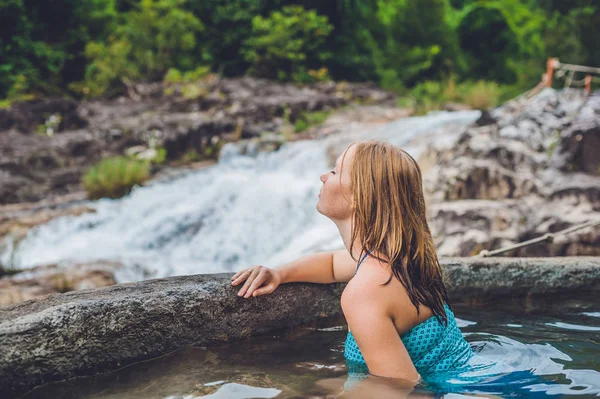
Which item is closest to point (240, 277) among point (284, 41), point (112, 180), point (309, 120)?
point (112, 180)

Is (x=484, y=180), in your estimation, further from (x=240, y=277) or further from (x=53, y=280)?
(x=240, y=277)

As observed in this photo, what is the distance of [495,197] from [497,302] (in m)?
3.96

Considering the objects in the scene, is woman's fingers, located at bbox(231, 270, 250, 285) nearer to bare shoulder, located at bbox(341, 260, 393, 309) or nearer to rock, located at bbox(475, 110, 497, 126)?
bare shoulder, located at bbox(341, 260, 393, 309)

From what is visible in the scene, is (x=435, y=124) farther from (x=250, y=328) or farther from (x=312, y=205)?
(x=250, y=328)

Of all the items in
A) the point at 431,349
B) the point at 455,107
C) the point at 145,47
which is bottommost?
the point at 431,349

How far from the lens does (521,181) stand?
6.73 m

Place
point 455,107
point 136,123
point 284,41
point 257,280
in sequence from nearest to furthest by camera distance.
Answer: point 257,280 → point 136,123 → point 455,107 → point 284,41

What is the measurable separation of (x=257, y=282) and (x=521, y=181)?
5.24 m

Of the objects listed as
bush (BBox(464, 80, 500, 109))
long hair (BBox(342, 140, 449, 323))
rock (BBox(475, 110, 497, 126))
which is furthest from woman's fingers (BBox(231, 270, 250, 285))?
bush (BBox(464, 80, 500, 109))

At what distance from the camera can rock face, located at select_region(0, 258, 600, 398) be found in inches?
73.5

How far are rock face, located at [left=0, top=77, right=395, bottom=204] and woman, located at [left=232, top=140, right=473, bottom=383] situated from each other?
9.49 m

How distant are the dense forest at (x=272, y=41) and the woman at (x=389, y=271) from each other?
1439cm

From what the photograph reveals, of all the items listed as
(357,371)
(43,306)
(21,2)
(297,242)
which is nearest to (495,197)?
(297,242)

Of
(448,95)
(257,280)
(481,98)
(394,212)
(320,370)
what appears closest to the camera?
(394,212)
